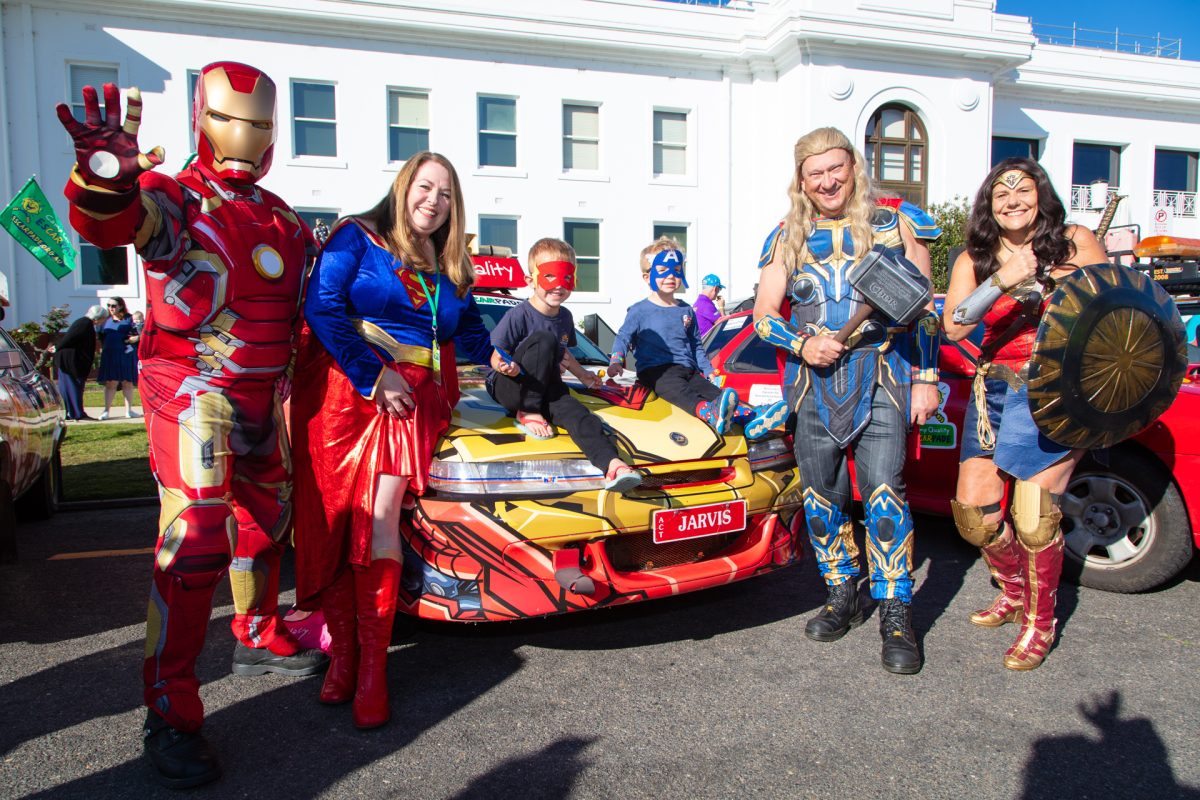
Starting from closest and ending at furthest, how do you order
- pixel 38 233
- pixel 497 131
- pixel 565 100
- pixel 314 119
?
1. pixel 38 233
2. pixel 314 119
3. pixel 497 131
4. pixel 565 100

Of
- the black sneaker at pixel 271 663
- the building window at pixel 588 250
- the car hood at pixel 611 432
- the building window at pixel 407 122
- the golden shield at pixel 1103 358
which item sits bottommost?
the black sneaker at pixel 271 663

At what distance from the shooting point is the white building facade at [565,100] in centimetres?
1599

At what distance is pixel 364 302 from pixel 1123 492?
3.60 meters

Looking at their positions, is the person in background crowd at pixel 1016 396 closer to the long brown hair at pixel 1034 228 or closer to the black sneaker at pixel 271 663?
the long brown hair at pixel 1034 228

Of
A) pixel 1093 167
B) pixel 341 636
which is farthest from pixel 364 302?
pixel 1093 167

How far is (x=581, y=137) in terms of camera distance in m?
18.3

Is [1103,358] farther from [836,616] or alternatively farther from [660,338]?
[660,338]

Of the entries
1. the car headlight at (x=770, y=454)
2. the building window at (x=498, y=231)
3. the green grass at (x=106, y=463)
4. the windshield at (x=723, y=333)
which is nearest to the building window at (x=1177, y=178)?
the building window at (x=498, y=231)

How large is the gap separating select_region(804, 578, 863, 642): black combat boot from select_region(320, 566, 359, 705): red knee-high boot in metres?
1.85

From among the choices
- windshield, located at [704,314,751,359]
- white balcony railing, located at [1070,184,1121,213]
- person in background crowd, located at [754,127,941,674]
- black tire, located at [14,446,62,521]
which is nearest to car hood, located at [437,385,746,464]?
person in background crowd, located at [754,127,941,674]

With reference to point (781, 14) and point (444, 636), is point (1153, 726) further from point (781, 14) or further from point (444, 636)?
point (781, 14)

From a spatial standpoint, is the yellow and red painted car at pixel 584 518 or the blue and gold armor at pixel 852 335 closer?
the yellow and red painted car at pixel 584 518

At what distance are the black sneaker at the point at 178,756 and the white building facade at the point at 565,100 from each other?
15.7m

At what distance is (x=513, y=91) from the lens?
17781 millimetres
